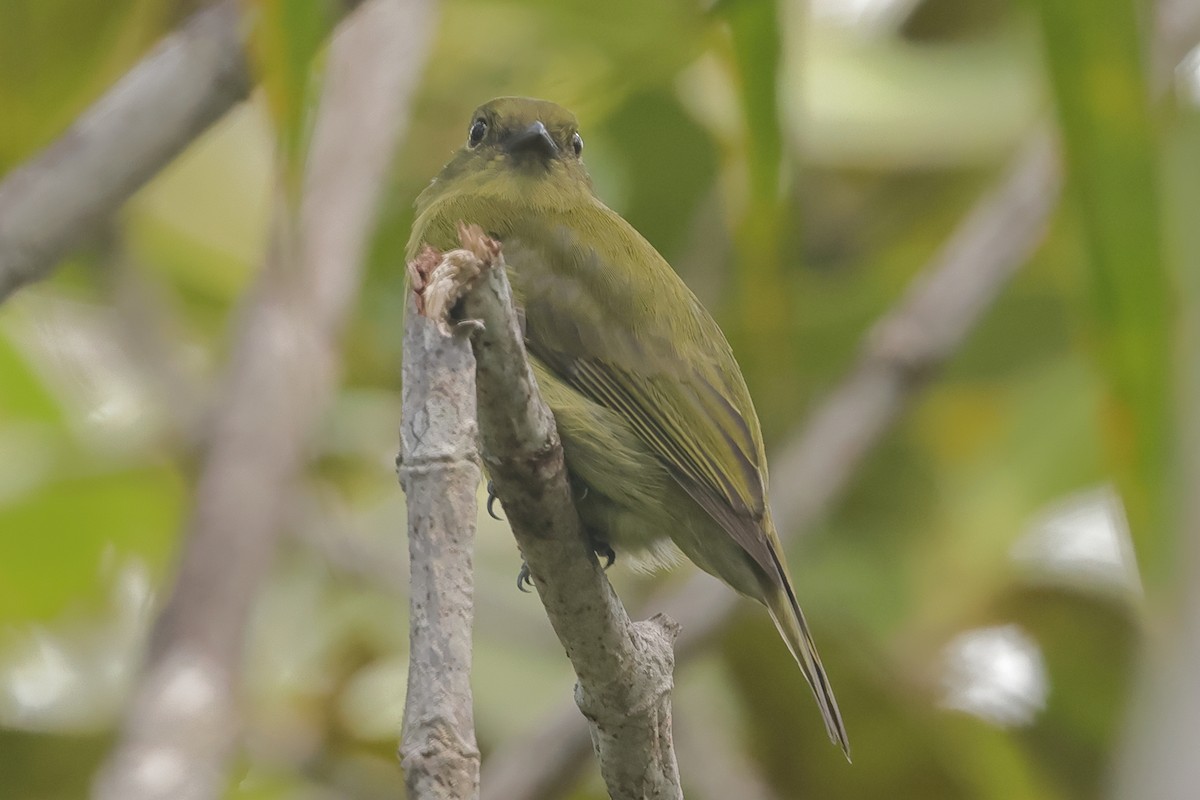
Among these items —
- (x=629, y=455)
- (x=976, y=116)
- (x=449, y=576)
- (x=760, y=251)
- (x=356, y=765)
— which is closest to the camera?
(x=449, y=576)

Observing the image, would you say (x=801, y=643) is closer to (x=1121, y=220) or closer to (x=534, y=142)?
(x=1121, y=220)

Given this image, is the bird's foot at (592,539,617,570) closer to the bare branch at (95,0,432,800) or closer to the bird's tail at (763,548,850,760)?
the bird's tail at (763,548,850,760)

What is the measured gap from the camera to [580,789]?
17.0 feet

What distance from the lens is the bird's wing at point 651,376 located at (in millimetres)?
3045

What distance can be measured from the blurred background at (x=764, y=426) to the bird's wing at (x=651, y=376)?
2.75 feet

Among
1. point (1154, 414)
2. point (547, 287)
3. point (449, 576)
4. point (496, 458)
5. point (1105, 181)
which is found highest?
point (547, 287)

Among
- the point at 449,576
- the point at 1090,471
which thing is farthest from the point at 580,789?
the point at 449,576

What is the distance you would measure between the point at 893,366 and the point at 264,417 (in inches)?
71.9

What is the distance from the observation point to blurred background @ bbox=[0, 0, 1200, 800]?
5000 millimetres

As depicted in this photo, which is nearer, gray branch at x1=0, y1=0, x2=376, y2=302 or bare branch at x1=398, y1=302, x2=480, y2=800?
bare branch at x1=398, y1=302, x2=480, y2=800

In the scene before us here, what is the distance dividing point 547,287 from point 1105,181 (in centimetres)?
137

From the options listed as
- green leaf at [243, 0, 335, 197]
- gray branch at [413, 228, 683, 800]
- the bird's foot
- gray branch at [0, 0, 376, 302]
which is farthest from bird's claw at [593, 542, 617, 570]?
green leaf at [243, 0, 335, 197]

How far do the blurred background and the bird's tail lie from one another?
136 cm

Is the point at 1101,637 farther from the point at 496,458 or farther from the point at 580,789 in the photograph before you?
the point at 496,458
